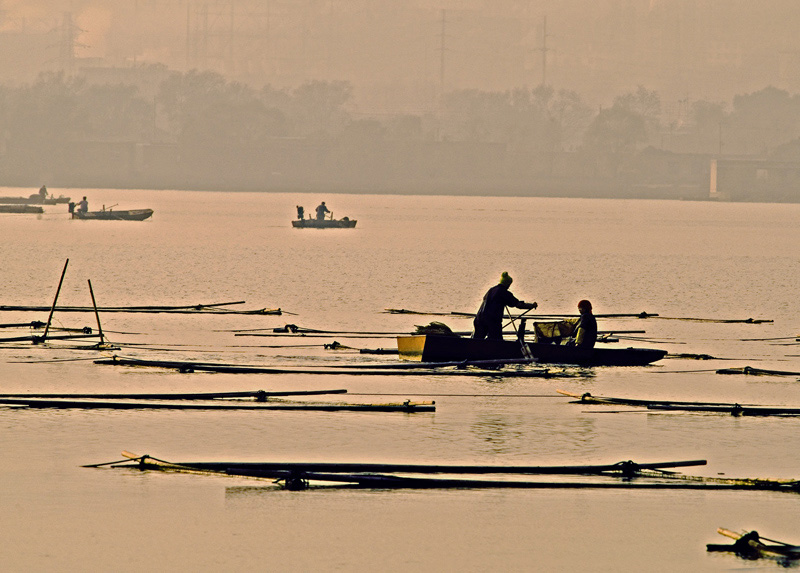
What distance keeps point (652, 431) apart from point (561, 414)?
2031 millimetres

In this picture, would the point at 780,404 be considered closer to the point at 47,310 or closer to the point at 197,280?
the point at 47,310

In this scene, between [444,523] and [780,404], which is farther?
[780,404]

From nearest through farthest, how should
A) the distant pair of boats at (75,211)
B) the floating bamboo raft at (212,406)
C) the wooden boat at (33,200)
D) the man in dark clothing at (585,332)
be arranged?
1. the floating bamboo raft at (212,406)
2. the man in dark clothing at (585,332)
3. the distant pair of boats at (75,211)
4. the wooden boat at (33,200)

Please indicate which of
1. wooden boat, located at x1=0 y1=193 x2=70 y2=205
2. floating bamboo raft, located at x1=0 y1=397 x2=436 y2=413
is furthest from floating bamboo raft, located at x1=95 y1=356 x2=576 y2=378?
wooden boat, located at x1=0 y1=193 x2=70 y2=205

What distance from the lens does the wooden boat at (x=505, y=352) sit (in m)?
28.7

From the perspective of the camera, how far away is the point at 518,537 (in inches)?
653

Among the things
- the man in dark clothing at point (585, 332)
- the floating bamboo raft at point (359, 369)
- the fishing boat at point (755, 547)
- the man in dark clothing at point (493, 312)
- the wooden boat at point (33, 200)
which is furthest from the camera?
the wooden boat at point (33, 200)

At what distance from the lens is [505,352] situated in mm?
28703

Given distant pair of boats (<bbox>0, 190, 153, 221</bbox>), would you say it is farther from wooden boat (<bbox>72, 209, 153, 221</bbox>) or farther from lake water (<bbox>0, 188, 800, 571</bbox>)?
lake water (<bbox>0, 188, 800, 571</bbox>)

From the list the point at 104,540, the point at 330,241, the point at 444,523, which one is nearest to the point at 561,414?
the point at 444,523

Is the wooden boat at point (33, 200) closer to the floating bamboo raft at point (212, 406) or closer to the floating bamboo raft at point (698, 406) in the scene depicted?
the floating bamboo raft at point (212, 406)

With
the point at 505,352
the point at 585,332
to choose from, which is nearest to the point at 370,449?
the point at 505,352

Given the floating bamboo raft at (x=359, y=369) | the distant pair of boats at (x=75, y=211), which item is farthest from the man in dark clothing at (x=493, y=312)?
the distant pair of boats at (x=75, y=211)

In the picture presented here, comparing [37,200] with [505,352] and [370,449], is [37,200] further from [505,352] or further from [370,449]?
[370,449]
